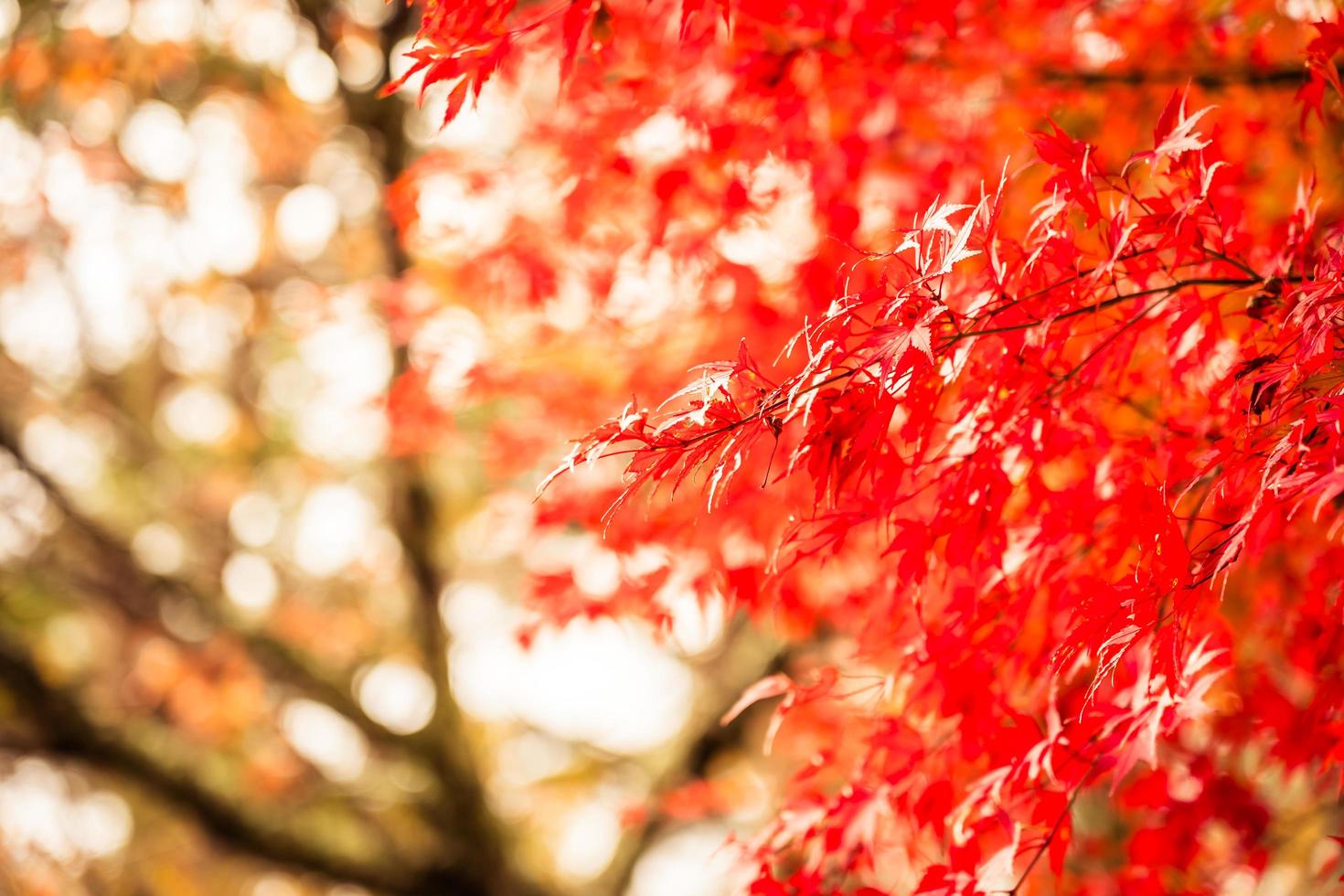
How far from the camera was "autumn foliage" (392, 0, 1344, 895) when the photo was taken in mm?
1345

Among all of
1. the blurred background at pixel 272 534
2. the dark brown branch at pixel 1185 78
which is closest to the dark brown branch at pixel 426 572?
the blurred background at pixel 272 534

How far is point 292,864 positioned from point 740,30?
13.7 ft

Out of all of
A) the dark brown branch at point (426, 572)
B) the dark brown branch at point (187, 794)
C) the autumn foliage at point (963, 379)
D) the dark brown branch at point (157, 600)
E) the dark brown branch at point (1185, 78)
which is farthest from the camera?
the dark brown branch at point (157, 600)

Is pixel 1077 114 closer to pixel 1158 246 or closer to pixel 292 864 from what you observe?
pixel 1158 246

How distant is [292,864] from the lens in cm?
466

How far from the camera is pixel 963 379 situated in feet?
5.82

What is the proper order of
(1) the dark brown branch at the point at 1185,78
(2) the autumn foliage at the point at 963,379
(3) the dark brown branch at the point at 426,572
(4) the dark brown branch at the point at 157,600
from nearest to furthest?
(2) the autumn foliage at the point at 963,379, (1) the dark brown branch at the point at 1185,78, (3) the dark brown branch at the point at 426,572, (4) the dark brown branch at the point at 157,600

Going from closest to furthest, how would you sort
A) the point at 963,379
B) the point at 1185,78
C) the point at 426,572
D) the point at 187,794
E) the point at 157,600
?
the point at 963,379 < the point at 1185,78 < the point at 187,794 < the point at 426,572 < the point at 157,600

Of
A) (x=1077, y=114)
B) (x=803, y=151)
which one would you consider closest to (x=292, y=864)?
(x=803, y=151)

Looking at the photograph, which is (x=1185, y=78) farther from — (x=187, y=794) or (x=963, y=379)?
(x=187, y=794)

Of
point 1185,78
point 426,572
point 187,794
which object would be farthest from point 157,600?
point 1185,78

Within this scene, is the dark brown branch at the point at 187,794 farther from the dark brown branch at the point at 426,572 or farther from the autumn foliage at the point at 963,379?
the autumn foliage at the point at 963,379

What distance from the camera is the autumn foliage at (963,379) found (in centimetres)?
134

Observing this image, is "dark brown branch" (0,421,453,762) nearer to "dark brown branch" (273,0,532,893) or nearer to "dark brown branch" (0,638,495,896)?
"dark brown branch" (273,0,532,893)
